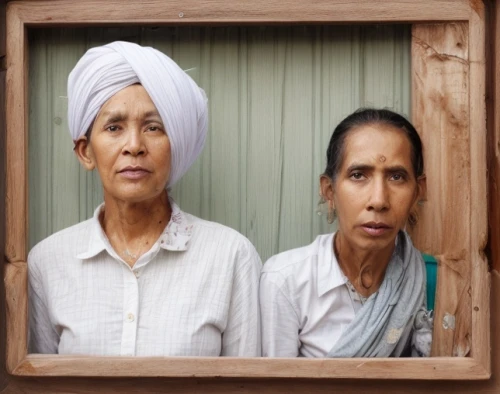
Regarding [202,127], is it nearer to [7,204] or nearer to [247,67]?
[247,67]

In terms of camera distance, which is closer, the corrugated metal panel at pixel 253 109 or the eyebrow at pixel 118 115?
the eyebrow at pixel 118 115

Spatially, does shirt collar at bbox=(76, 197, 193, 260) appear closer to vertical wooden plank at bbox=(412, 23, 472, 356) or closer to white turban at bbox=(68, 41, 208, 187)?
white turban at bbox=(68, 41, 208, 187)

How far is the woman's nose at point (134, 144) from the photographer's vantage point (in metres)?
2.50

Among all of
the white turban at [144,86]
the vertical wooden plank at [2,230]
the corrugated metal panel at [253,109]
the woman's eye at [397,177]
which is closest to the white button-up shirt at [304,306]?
the corrugated metal panel at [253,109]

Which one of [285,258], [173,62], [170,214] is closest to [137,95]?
[173,62]

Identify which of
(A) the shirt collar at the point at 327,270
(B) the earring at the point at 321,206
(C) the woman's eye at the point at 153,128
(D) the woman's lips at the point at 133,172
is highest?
(C) the woman's eye at the point at 153,128

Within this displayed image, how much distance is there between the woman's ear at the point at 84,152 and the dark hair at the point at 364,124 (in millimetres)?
511

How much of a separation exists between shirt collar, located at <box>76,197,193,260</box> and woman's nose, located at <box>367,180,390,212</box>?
40cm

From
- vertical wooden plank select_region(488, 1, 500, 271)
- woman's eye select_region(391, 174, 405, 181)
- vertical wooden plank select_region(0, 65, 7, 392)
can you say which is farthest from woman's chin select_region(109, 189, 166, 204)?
vertical wooden plank select_region(488, 1, 500, 271)

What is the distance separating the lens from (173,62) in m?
2.57

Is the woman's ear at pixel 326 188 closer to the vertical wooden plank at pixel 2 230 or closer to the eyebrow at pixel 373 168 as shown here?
the eyebrow at pixel 373 168

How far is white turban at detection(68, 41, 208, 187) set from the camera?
99.0 inches

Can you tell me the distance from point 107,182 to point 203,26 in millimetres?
408

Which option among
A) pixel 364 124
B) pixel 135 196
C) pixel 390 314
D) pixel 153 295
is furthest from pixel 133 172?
pixel 390 314
